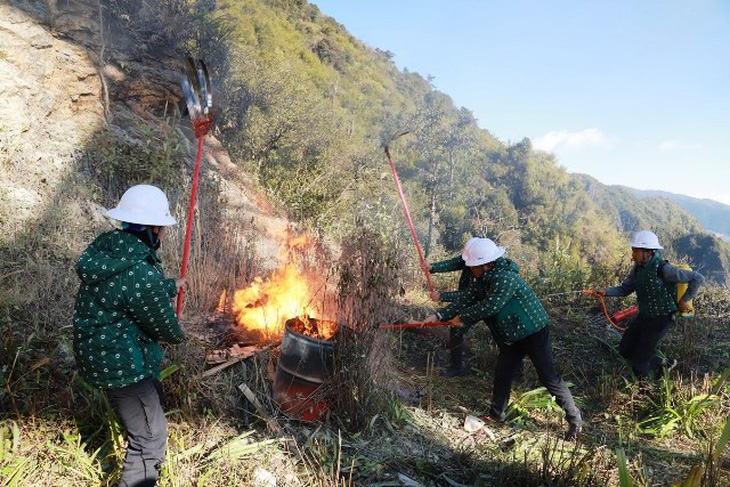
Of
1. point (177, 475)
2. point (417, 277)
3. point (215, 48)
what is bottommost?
point (177, 475)

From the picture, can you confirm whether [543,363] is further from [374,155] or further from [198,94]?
[374,155]

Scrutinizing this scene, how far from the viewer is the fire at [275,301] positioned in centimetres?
418

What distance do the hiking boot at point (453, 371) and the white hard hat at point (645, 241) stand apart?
89.8 inches

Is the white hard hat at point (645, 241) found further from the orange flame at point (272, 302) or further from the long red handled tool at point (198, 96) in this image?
the long red handled tool at point (198, 96)

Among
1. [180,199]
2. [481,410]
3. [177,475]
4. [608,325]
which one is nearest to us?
[177,475]

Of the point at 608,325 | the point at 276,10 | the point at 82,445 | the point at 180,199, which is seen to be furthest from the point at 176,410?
the point at 276,10

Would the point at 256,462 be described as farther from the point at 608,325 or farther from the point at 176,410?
the point at 608,325

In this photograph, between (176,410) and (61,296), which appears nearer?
(176,410)

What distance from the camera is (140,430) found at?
2.30 metres

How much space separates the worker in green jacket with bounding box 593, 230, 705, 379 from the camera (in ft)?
14.1

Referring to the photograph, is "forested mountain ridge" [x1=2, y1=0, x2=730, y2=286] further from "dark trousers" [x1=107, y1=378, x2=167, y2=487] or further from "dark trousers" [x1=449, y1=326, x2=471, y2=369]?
"dark trousers" [x1=107, y1=378, x2=167, y2=487]

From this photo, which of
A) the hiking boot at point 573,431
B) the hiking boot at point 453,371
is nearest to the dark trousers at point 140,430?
the hiking boot at point 573,431

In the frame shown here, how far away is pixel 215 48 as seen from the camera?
12.5 metres

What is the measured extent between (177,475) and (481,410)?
9.28 feet
